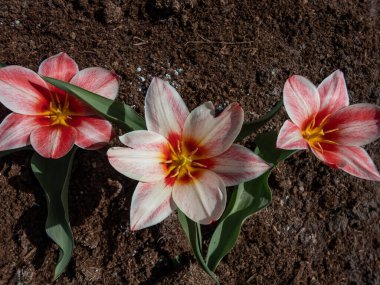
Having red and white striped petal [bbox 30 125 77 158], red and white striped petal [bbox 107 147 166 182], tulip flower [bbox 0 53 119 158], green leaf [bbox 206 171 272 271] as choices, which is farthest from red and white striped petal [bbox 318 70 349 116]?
red and white striped petal [bbox 30 125 77 158]

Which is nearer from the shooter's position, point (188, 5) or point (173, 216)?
point (173, 216)

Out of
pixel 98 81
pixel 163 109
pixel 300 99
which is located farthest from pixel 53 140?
pixel 300 99

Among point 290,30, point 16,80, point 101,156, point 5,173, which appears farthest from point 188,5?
point 5,173

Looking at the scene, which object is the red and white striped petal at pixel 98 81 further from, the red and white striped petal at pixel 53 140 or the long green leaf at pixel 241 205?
the long green leaf at pixel 241 205

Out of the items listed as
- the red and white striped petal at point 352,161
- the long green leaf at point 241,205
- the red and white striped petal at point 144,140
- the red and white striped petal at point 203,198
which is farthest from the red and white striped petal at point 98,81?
the red and white striped petal at point 352,161

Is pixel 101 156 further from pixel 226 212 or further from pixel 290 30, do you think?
pixel 290 30

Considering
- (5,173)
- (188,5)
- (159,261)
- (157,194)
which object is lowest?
(159,261)
